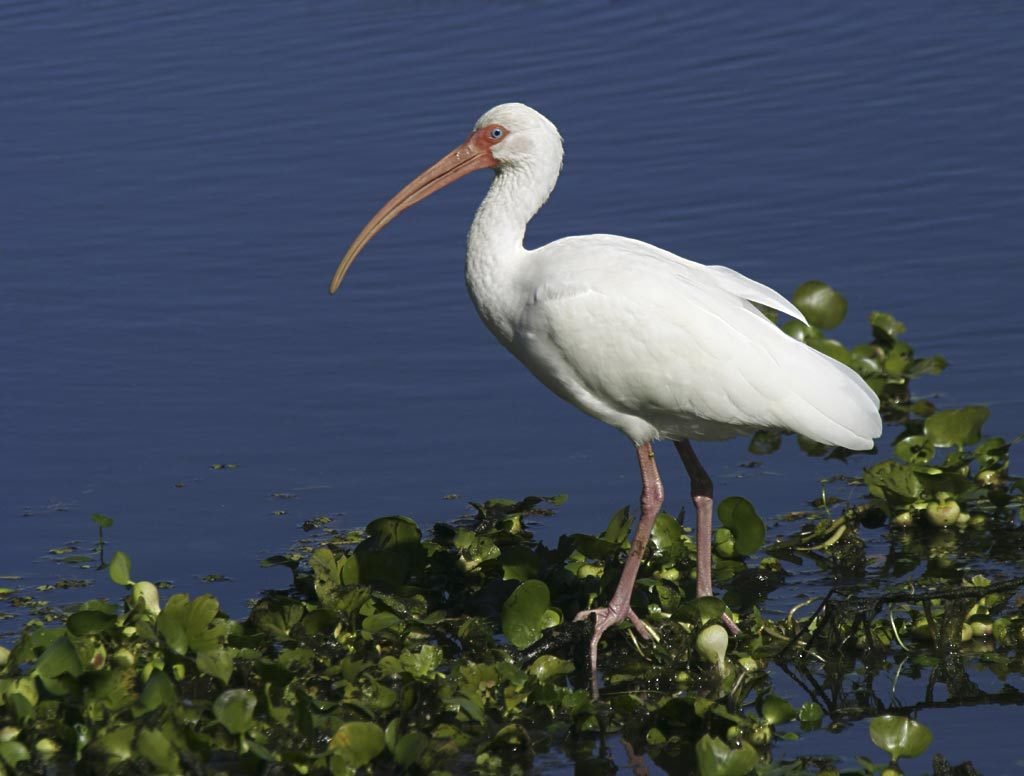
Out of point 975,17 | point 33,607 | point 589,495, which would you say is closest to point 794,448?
point 589,495

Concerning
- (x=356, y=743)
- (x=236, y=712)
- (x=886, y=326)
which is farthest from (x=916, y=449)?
(x=236, y=712)

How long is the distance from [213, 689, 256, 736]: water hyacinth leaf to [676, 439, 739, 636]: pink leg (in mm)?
1947

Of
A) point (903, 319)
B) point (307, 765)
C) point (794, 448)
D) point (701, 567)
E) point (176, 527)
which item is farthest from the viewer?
point (903, 319)

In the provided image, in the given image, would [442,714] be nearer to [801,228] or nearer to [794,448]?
[794,448]

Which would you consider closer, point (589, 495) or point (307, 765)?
point (307, 765)

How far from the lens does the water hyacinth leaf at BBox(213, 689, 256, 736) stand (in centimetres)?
570

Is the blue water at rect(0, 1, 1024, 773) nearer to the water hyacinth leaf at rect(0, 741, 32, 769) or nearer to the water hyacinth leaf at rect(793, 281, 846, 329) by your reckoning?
the water hyacinth leaf at rect(793, 281, 846, 329)

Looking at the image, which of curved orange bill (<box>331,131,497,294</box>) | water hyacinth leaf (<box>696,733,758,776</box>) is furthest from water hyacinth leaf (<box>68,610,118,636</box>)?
water hyacinth leaf (<box>696,733,758,776</box>)

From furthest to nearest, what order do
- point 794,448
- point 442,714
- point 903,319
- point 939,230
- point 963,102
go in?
1. point 963,102
2. point 939,230
3. point 903,319
4. point 794,448
5. point 442,714

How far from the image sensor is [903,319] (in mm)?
9867

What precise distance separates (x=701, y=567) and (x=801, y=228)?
4.25m

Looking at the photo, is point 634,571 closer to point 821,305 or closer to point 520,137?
point 520,137

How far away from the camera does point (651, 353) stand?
6.99 m

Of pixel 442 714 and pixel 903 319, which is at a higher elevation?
pixel 903 319
